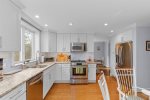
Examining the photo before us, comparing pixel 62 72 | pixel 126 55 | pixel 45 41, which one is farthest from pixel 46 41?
pixel 126 55

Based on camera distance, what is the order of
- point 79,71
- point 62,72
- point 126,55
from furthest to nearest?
point 62,72 < point 79,71 < point 126,55

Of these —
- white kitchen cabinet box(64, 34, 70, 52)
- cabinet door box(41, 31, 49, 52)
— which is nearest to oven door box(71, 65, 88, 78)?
white kitchen cabinet box(64, 34, 70, 52)

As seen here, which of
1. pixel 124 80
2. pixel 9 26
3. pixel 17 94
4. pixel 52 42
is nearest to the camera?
pixel 17 94

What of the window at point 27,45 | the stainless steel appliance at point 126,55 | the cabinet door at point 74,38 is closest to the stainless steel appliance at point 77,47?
the cabinet door at point 74,38

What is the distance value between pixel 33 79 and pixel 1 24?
4.11 ft

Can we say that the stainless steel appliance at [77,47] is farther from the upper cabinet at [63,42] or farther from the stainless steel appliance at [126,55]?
the stainless steel appliance at [126,55]

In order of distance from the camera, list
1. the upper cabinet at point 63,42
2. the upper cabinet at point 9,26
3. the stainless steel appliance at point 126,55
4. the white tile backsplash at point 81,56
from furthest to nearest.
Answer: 1. the white tile backsplash at point 81,56
2. the upper cabinet at point 63,42
3. the stainless steel appliance at point 126,55
4. the upper cabinet at point 9,26

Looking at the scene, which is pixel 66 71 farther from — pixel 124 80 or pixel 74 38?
pixel 124 80

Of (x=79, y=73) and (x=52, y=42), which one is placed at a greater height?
(x=52, y=42)

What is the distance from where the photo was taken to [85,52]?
23.2 feet

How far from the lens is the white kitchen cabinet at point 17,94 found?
6.01 ft

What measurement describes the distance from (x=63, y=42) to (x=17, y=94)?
4.95 meters

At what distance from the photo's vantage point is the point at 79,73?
6281 mm

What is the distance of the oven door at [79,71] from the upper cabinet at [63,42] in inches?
44.0
